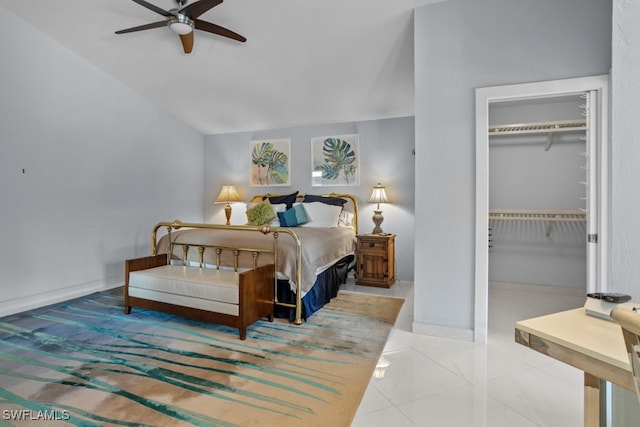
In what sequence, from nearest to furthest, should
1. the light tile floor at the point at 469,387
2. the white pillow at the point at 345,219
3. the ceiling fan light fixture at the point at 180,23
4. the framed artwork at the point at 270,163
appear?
the light tile floor at the point at 469,387, the ceiling fan light fixture at the point at 180,23, the white pillow at the point at 345,219, the framed artwork at the point at 270,163

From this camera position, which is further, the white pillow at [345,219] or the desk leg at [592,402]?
the white pillow at [345,219]

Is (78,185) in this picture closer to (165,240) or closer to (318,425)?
(165,240)

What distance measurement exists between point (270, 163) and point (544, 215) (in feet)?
13.0

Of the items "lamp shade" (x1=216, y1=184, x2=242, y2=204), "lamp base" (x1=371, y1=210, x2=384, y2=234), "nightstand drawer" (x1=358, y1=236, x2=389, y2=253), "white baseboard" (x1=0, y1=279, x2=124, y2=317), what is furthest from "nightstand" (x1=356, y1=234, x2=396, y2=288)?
"white baseboard" (x1=0, y1=279, x2=124, y2=317)

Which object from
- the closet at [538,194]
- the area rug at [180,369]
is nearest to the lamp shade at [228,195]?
the area rug at [180,369]

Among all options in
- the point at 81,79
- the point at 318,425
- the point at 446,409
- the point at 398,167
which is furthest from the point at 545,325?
the point at 81,79

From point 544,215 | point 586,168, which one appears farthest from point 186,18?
point 544,215

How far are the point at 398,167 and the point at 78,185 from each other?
162 inches

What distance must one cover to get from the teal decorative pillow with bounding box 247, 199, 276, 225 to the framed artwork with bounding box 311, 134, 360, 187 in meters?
1.02

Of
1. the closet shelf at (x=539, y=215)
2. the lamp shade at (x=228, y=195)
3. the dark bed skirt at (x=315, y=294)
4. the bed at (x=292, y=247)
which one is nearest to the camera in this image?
the bed at (x=292, y=247)

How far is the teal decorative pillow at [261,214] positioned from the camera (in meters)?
4.41

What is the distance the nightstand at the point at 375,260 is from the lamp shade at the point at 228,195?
237 cm

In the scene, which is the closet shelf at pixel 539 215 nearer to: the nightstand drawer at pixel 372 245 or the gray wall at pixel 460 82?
the nightstand drawer at pixel 372 245

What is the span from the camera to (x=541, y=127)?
3.65 metres
